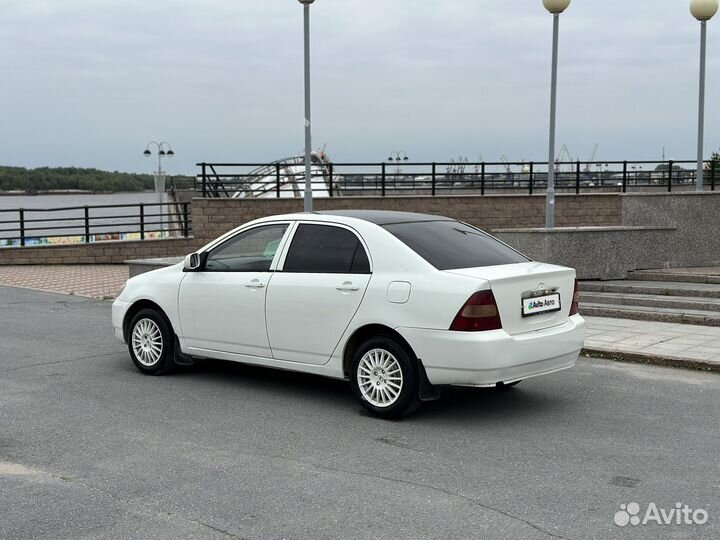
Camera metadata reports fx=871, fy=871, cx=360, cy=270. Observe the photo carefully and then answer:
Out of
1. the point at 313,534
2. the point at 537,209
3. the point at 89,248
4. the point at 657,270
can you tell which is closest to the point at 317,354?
the point at 313,534

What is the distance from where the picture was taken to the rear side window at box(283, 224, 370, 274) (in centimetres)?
693

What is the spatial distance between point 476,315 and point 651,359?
3.48 metres

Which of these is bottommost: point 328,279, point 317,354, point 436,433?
point 436,433

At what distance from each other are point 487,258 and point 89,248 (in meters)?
17.9

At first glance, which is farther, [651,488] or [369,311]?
[369,311]

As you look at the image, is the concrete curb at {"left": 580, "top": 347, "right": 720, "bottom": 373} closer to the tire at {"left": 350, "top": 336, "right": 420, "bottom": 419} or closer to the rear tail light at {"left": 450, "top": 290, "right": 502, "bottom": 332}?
the rear tail light at {"left": 450, "top": 290, "right": 502, "bottom": 332}

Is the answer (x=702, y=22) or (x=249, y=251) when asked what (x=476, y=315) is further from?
(x=702, y=22)

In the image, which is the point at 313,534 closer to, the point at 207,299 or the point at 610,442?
the point at 610,442

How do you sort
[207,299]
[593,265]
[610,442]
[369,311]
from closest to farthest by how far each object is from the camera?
[610,442] → [369,311] → [207,299] → [593,265]

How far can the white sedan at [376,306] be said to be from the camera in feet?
20.5

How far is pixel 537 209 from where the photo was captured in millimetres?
25797

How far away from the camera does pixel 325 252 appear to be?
718 cm

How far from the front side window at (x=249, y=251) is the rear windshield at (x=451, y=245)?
114cm

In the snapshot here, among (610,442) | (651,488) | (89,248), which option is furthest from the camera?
(89,248)
